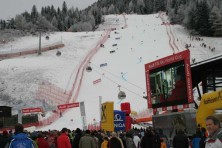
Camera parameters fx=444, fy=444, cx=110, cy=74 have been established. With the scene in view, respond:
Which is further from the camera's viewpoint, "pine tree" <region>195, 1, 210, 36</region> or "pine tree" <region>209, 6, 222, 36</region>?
"pine tree" <region>195, 1, 210, 36</region>

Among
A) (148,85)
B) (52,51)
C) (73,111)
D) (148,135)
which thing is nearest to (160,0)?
(52,51)

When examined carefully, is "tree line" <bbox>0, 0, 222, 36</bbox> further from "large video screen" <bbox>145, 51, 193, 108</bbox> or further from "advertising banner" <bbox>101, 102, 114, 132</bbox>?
"advertising banner" <bbox>101, 102, 114, 132</bbox>

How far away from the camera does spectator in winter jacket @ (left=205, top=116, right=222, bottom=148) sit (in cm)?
→ 492

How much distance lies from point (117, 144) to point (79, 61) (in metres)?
55.7

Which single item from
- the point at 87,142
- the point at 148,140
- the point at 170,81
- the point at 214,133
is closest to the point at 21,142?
the point at 87,142

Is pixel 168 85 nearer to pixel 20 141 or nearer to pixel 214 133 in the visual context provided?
pixel 20 141

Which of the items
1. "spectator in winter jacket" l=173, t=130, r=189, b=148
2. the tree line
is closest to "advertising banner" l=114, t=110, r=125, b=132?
"spectator in winter jacket" l=173, t=130, r=189, b=148

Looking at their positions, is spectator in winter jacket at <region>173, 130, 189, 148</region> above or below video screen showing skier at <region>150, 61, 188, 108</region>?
below

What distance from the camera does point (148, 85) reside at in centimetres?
2350

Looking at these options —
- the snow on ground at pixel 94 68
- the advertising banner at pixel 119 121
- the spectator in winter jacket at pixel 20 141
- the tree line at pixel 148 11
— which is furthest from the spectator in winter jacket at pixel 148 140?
the tree line at pixel 148 11

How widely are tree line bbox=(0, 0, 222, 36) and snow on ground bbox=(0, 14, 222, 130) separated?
21.7ft

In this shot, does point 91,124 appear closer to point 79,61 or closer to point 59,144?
point 59,144

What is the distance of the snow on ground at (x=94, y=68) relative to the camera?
4475 centimetres

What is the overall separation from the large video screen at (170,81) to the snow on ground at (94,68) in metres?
13.2
